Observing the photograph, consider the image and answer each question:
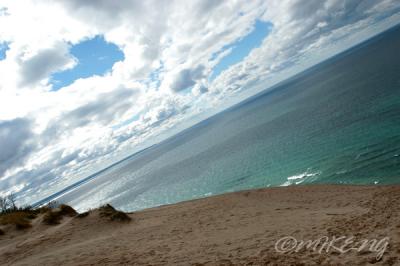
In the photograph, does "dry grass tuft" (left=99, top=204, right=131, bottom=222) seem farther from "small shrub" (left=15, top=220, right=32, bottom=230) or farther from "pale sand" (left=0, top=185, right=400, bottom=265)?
"small shrub" (left=15, top=220, right=32, bottom=230)

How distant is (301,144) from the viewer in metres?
55.5

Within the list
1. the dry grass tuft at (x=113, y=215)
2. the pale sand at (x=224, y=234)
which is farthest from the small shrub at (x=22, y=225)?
the dry grass tuft at (x=113, y=215)

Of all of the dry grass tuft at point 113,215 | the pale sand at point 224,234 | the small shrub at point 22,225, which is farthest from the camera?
the small shrub at point 22,225

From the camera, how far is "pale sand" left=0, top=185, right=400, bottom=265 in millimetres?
12023

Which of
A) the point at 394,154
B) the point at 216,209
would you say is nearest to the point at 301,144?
the point at 394,154

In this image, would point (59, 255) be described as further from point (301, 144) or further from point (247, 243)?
point (301, 144)

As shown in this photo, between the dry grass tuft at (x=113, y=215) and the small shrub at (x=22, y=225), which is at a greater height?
the small shrub at (x=22, y=225)

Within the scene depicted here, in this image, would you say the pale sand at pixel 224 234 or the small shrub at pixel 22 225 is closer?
the pale sand at pixel 224 234

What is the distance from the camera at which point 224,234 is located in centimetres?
1625

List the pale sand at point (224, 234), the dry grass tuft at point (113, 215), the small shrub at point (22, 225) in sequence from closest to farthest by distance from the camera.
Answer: the pale sand at point (224, 234), the dry grass tuft at point (113, 215), the small shrub at point (22, 225)

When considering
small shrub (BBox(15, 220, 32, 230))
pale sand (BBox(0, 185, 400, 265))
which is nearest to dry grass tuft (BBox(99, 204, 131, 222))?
pale sand (BBox(0, 185, 400, 265))

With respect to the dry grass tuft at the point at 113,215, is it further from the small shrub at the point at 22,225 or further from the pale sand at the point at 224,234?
the small shrub at the point at 22,225

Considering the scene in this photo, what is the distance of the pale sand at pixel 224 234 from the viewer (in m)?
12.0

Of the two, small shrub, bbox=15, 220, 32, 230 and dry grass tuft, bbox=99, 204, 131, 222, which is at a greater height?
small shrub, bbox=15, 220, 32, 230
